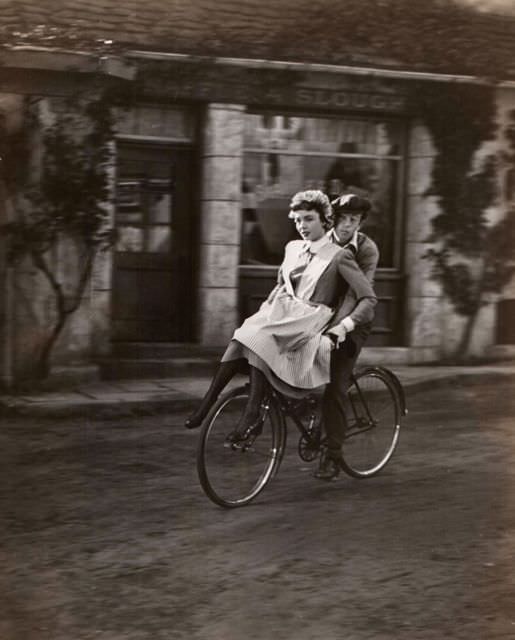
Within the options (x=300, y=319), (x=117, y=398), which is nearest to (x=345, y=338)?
(x=300, y=319)

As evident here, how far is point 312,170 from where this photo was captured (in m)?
9.35

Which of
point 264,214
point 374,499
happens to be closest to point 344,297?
point 374,499

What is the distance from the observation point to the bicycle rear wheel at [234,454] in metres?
5.42

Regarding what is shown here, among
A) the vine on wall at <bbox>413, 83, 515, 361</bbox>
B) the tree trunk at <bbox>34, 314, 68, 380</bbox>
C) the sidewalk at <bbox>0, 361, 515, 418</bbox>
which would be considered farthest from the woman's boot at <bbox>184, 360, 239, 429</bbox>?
the vine on wall at <bbox>413, 83, 515, 361</bbox>

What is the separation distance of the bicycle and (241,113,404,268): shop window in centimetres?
257

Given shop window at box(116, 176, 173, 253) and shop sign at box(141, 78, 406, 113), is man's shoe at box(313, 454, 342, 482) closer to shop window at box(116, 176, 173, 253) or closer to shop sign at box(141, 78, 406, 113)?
shop window at box(116, 176, 173, 253)

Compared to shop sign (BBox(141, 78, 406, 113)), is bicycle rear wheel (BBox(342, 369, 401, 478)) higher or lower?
lower

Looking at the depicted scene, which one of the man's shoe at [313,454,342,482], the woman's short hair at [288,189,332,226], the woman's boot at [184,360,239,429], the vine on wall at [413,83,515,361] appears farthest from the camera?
the vine on wall at [413,83,515,361]

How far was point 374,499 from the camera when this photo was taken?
233 inches

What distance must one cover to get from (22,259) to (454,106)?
3960 mm


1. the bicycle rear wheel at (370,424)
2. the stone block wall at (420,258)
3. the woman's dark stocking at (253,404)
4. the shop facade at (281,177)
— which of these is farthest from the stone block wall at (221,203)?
the woman's dark stocking at (253,404)

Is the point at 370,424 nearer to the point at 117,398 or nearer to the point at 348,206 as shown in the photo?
the point at 348,206

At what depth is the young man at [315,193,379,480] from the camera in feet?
19.6

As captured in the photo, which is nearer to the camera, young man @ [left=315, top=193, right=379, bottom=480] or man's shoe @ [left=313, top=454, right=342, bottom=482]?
young man @ [left=315, top=193, right=379, bottom=480]
